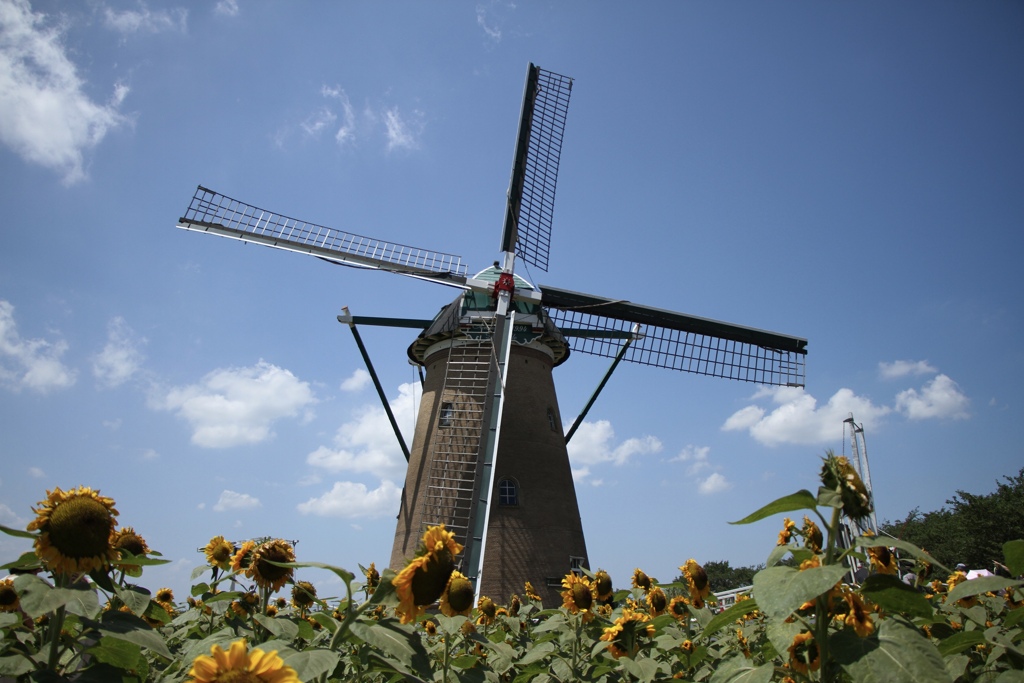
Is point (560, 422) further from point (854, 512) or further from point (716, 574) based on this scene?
point (716, 574)

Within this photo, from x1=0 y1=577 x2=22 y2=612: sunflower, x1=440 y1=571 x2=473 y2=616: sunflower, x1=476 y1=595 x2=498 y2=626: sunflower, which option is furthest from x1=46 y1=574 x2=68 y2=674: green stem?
x1=476 y1=595 x2=498 y2=626: sunflower

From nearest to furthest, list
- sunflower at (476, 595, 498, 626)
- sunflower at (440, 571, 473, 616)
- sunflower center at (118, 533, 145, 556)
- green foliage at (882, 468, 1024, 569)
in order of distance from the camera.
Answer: sunflower at (440, 571, 473, 616), sunflower center at (118, 533, 145, 556), sunflower at (476, 595, 498, 626), green foliage at (882, 468, 1024, 569)

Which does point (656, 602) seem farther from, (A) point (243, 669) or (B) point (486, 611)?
(A) point (243, 669)

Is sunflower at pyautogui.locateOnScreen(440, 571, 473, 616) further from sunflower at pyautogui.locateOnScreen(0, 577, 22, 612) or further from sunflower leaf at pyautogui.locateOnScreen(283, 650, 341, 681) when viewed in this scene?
sunflower at pyautogui.locateOnScreen(0, 577, 22, 612)

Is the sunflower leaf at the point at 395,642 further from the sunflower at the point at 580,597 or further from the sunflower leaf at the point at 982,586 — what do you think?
the sunflower at the point at 580,597

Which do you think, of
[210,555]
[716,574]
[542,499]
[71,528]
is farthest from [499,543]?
[716,574]

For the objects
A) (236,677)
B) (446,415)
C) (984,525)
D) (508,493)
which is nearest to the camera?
(236,677)

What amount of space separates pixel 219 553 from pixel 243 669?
204 centimetres

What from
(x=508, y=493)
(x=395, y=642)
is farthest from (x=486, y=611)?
(x=508, y=493)

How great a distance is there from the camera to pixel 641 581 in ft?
12.9

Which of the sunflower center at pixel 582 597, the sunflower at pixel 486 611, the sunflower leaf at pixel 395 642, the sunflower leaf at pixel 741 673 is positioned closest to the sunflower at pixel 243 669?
the sunflower leaf at pixel 395 642

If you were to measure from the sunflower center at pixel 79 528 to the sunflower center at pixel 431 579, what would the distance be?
106 cm

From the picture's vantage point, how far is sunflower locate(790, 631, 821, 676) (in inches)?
75.2

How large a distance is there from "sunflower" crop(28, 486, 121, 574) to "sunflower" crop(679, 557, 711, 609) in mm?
2729
